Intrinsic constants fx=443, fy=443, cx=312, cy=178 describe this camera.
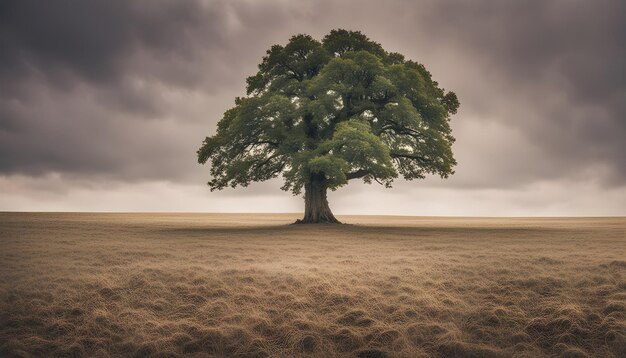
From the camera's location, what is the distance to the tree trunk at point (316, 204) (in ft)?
127

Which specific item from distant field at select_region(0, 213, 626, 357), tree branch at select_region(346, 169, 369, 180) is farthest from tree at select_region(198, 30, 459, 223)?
distant field at select_region(0, 213, 626, 357)

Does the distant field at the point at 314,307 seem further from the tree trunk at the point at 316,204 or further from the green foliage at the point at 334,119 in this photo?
the tree trunk at the point at 316,204

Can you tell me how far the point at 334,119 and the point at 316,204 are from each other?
7696 millimetres

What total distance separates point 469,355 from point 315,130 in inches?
1257

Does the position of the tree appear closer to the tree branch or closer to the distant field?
the tree branch

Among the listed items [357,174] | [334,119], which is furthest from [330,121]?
[357,174]

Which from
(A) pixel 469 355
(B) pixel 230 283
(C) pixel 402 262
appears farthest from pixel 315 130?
(A) pixel 469 355

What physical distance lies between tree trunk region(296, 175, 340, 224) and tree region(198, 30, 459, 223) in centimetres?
9

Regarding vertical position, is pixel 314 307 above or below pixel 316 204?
below

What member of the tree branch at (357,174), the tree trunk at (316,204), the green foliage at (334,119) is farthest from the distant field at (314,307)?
the tree branch at (357,174)

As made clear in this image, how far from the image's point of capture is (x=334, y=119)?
129 feet

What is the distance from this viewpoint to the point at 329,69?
118 feet

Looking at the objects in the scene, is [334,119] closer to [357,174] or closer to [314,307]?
[357,174]

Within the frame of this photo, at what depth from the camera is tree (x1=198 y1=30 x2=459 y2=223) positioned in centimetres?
3406
